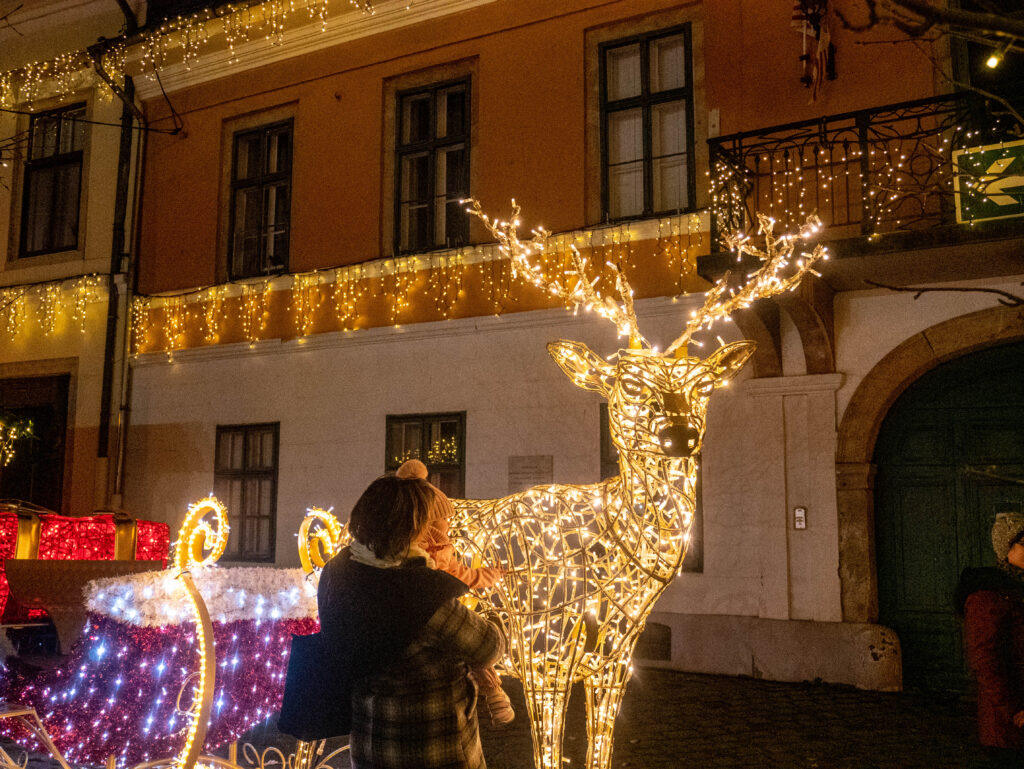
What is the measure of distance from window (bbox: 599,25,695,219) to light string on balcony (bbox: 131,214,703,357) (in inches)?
16.3

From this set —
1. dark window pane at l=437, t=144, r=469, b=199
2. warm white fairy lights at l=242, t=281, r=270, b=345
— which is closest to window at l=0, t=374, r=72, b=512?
warm white fairy lights at l=242, t=281, r=270, b=345

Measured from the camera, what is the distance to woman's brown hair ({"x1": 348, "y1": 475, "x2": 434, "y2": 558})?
2.56m

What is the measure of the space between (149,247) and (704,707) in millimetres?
9300

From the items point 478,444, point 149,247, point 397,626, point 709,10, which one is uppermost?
point 709,10

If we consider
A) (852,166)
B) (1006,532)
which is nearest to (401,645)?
(1006,532)

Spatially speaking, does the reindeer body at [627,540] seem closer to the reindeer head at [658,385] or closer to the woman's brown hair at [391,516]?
the reindeer head at [658,385]

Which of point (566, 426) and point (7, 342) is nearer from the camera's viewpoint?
point (566, 426)

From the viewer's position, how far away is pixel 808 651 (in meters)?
7.74

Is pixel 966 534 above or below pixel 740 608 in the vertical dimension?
above

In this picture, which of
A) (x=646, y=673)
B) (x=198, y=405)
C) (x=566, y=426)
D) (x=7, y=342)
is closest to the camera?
(x=646, y=673)

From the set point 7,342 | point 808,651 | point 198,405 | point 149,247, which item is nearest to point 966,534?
point 808,651

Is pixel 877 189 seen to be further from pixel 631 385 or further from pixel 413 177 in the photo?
pixel 413 177

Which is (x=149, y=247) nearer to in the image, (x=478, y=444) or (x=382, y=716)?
(x=478, y=444)

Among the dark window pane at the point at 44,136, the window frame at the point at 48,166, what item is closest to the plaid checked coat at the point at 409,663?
the window frame at the point at 48,166
